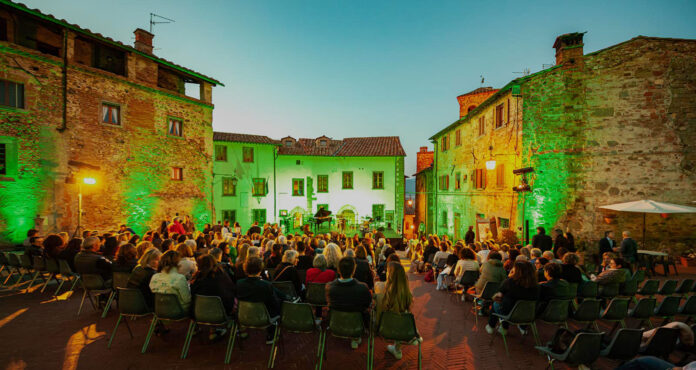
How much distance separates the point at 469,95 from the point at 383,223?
15.3 metres

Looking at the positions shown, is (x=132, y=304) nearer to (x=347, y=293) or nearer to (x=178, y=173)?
(x=347, y=293)

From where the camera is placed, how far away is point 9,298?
6484 millimetres

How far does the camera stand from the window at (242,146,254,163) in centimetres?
2267

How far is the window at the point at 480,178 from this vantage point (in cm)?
1434

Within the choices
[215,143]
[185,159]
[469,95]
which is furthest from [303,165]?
[469,95]

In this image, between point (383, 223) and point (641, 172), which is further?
Result: point (383, 223)

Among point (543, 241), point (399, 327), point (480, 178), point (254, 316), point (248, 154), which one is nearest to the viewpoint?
point (399, 327)

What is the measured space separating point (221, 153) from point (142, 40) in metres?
8.86

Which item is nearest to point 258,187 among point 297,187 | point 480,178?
point 297,187

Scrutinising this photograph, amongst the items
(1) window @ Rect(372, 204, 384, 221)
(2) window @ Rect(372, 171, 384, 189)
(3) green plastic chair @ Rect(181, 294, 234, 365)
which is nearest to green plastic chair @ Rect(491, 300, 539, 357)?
(3) green plastic chair @ Rect(181, 294, 234, 365)

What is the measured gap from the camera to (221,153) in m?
22.0

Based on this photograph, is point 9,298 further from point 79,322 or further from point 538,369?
point 538,369

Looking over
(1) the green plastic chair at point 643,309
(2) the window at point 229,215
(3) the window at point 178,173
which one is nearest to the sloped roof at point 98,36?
(3) the window at point 178,173

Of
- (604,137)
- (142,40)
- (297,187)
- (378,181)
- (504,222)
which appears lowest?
(504,222)
